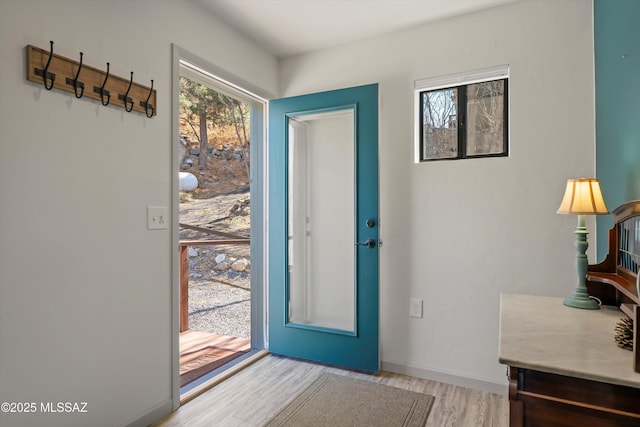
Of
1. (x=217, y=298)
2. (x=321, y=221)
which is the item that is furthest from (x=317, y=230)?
(x=217, y=298)

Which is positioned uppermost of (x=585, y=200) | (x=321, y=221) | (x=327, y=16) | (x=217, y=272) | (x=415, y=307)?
(x=327, y=16)

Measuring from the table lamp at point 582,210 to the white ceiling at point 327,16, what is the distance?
1.36 m

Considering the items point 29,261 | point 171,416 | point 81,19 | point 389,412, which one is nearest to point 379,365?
point 389,412

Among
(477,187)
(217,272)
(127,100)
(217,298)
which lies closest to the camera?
(127,100)

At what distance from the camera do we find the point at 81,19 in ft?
5.26

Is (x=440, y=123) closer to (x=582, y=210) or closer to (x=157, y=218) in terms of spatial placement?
(x=582, y=210)

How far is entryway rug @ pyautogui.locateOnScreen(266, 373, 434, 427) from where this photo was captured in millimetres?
1920

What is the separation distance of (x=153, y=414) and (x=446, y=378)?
1.82 meters

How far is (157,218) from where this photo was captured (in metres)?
1.95

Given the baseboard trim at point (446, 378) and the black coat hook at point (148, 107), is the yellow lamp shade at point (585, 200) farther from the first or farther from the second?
the black coat hook at point (148, 107)

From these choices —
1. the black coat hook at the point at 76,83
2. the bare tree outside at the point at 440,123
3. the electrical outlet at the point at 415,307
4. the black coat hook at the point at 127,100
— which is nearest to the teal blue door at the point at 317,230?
the electrical outlet at the point at 415,307

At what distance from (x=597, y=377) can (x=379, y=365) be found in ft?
5.91

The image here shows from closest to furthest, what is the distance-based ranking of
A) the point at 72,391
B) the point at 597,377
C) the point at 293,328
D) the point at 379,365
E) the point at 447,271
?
the point at 597,377, the point at 72,391, the point at 447,271, the point at 379,365, the point at 293,328

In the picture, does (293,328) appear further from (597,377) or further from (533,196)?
(597,377)
